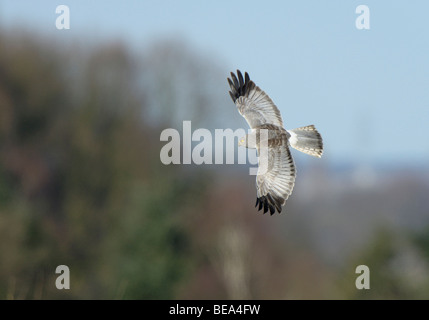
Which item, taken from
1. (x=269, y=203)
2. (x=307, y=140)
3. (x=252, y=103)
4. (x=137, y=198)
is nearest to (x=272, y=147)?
(x=269, y=203)

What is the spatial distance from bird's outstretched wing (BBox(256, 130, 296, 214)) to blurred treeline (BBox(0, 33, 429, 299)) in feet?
62.9

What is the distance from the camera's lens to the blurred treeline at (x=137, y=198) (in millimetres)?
25578

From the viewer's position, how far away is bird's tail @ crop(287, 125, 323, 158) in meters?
5.08

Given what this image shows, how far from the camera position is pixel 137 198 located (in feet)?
86.4

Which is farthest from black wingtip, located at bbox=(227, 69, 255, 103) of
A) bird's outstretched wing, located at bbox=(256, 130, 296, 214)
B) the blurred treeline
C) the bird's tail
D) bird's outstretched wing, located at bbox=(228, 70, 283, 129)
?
the blurred treeline

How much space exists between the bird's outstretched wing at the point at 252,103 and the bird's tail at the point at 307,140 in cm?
17

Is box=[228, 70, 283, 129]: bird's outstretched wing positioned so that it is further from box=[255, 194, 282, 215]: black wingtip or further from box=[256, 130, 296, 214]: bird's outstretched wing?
box=[255, 194, 282, 215]: black wingtip

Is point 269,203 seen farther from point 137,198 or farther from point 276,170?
point 137,198

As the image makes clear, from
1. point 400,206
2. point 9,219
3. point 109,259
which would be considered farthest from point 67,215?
Answer: point 400,206

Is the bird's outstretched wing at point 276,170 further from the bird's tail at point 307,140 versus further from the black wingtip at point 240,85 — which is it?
the black wingtip at point 240,85

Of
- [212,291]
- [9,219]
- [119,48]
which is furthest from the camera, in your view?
[119,48]

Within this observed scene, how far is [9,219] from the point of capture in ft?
73.6
